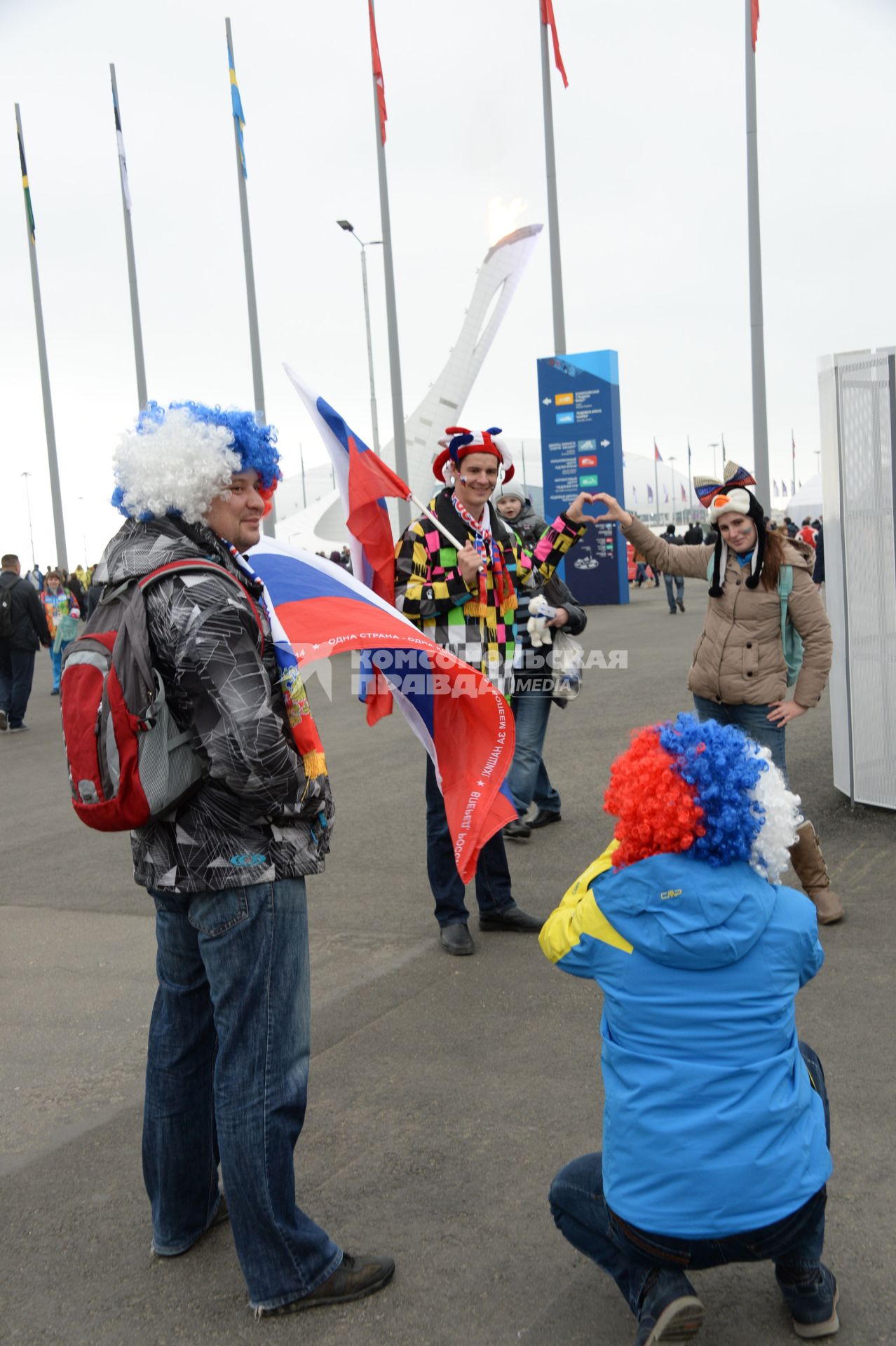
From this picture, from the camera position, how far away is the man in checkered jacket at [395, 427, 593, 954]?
5137mm

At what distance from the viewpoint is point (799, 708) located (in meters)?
5.37

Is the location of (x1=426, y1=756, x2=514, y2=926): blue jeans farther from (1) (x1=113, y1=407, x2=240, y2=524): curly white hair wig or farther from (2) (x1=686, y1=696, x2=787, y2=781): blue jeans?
(1) (x1=113, y1=407, x2=240, y2=524): curly white hair wig

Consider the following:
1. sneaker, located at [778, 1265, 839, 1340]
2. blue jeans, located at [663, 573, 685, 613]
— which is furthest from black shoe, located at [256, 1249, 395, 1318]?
blue jeans, located at [663, 573, 685, 613]

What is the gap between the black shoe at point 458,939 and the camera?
5.07 meters

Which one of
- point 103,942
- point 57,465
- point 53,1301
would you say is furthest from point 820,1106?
point 57,465

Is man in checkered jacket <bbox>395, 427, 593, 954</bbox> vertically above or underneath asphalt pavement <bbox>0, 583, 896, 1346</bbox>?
above

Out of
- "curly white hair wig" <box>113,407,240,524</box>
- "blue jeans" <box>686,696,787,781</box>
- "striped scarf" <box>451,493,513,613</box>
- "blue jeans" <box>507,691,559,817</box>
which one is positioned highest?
"curly white hair wig" <box>113,407,240,524</box>

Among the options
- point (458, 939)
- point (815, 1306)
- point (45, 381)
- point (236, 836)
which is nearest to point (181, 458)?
point (236, 836)

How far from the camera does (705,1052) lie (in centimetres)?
227

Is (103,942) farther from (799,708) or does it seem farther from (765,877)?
→ (765,877)

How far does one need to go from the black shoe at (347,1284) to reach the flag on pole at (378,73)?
30.5m

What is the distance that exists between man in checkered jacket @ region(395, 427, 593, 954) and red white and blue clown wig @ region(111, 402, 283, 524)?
91.8 inches

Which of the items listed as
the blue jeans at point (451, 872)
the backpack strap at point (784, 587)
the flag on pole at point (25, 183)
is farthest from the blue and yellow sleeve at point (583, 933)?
the flag on pole at point (25, 183)

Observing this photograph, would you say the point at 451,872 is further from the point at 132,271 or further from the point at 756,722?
the point at 132,271
